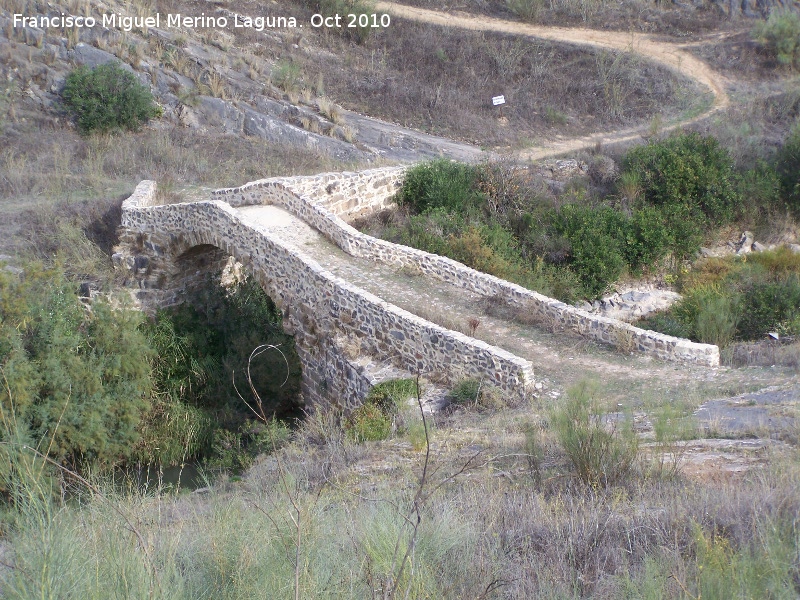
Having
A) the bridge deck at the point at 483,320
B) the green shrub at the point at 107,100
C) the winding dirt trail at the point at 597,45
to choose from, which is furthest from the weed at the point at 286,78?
the bridge deck at the point at 483,320

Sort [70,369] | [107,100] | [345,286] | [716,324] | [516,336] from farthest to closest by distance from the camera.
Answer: [107,100], [716,324], [345,286], [70,369], [516,336]

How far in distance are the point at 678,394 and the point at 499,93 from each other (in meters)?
19.6

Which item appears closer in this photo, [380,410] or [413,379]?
[380,410]

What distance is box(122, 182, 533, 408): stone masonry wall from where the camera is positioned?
9.91 metres

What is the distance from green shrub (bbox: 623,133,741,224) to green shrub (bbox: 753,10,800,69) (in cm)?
933

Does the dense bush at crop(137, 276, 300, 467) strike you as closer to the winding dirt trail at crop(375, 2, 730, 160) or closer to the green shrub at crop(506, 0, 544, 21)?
the winding dirt trail at crop(375, 2, 730, 160)

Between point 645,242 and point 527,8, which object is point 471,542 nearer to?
point 645,242

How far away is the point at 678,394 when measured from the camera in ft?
28.3

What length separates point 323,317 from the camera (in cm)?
1201

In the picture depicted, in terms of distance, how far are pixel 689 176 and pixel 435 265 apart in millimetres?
8972

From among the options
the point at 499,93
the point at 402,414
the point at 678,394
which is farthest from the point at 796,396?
the point at 499,93

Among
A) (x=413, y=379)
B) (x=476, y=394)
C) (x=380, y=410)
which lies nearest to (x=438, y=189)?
(x=413, y=379)

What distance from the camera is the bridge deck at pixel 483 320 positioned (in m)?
9.54

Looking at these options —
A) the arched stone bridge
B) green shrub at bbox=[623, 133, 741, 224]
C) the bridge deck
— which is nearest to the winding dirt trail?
green shrub at bbox=[623, 133, 741, 224]
